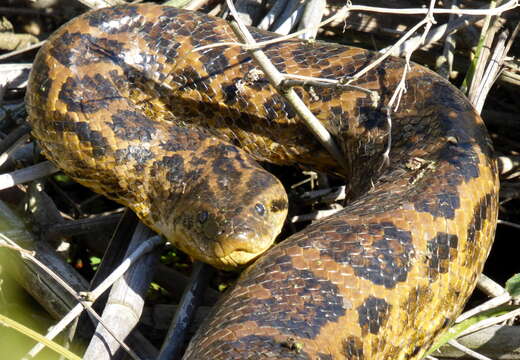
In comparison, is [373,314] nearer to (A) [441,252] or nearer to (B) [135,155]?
(A) [441,252]

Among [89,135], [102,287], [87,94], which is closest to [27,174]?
[89,135]

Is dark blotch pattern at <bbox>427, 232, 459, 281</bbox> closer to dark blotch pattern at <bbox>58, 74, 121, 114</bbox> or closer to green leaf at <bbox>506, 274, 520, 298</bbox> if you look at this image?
green leaf at <bbox>506, 274, 520, 298</bbox>

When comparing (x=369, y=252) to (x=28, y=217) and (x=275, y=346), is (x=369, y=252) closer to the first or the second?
(x=275, y=346)

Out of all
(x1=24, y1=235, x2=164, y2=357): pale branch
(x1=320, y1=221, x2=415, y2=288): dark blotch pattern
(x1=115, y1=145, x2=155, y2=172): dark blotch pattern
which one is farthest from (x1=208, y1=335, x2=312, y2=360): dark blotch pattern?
(x1=115, y1=145, x2=155, y2=172): dark blotch pattern

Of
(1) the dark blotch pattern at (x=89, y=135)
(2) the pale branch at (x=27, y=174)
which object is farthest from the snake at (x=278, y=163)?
(2) the pale branch at (x=27, y=174)

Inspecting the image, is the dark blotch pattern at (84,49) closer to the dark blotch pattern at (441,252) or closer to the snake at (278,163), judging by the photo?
the snake at (278,163)
